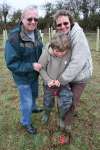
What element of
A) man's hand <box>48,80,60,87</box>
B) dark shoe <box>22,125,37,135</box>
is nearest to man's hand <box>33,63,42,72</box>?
man's hand <box>48,80,60,87</box>

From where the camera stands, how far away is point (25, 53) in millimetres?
4508

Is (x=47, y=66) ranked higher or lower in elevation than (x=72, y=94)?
higher

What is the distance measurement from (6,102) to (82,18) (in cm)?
4300

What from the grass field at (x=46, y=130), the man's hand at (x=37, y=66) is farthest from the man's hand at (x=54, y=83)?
the grass field at (x=46, y=130)

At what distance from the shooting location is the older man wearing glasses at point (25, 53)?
14.5ft

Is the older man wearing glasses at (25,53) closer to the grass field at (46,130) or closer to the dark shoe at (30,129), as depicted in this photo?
the dark shoe at (30,129)

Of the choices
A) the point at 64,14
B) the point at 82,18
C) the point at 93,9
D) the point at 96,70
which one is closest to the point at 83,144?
the point at 64,14

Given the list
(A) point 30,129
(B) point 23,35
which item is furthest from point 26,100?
(B) point 23,35

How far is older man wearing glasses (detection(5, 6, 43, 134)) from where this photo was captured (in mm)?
4414

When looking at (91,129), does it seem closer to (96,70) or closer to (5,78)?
(5,78)

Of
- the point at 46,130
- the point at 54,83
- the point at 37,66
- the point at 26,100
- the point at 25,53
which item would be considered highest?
the point at 25,53

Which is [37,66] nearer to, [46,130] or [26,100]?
[26,100]

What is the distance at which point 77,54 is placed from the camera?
421cm

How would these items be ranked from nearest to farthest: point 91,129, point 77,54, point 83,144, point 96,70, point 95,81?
point 77,54
point 83,144
point 91,129
point 95,81
point 96,70
